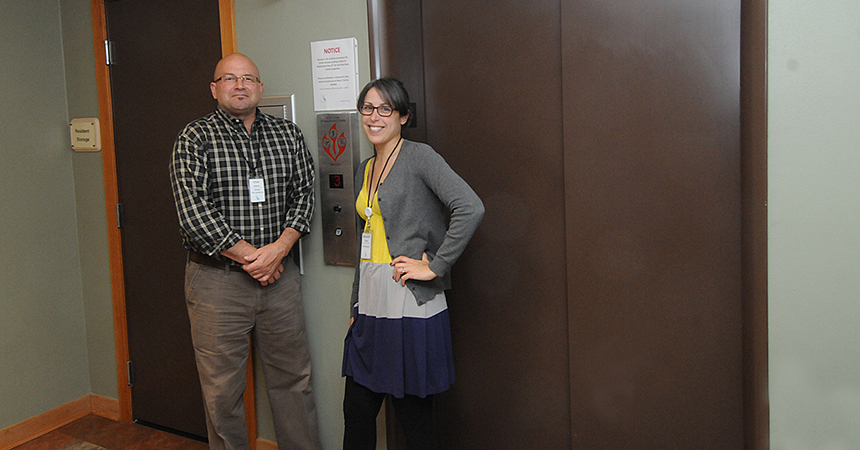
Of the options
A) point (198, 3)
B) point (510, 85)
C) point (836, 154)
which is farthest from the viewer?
point (198, 3)

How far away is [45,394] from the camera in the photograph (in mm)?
3143

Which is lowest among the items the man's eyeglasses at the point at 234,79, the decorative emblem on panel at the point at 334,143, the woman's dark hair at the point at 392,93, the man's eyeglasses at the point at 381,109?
the decorative emblem on panel at the point at 334,143

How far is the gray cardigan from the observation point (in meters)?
1.91

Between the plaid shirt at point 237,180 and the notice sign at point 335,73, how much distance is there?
0.19m

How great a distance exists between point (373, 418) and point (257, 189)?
3.26ft

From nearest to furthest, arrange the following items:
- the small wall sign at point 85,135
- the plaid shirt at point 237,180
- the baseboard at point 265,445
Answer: the plaid shirt at point 237,180 → the baseboard at point 265,445 → the small wall sign at point 85,135

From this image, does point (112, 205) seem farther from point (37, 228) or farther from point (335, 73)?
point (335, 73)

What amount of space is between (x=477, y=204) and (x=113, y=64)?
228cm

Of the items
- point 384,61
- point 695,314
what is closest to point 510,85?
point 384,61

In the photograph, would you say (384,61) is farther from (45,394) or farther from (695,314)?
(45,394)

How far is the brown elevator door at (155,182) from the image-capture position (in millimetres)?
2822

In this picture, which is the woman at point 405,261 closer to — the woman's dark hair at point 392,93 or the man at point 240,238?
the woman's dark hair at point 392,93

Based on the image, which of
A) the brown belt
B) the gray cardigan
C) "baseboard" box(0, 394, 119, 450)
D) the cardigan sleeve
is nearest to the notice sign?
the gray cardigan

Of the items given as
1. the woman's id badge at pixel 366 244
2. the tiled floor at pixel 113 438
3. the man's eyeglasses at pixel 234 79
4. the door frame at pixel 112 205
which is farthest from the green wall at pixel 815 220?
the door frame at pixel 112 205
